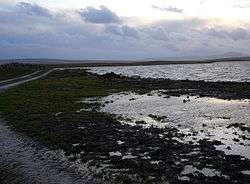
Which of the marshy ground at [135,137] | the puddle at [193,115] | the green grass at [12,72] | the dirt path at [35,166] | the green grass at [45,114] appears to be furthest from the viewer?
the green grass at [12,72]

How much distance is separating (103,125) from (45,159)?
1095 centimetres

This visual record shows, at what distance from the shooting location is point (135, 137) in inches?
1248

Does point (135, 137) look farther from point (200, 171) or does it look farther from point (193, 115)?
point (193, 115)

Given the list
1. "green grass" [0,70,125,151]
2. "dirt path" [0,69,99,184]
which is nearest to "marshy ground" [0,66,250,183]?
"green grass" [0,70,125,151]

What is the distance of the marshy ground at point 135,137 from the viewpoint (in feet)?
75.9

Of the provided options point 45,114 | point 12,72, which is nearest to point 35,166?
point 45,114

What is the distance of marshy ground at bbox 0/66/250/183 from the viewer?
23.1 meters

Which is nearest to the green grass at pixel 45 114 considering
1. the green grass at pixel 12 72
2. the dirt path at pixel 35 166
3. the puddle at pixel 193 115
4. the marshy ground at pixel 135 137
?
the marshy ground at pixel 135 137

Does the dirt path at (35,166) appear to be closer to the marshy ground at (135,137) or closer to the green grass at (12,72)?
the marshy ground at (135,137)

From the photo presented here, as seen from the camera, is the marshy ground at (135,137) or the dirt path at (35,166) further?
the marshy ground at (135,137)

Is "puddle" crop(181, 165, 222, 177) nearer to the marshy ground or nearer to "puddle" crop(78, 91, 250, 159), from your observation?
the marshy ground

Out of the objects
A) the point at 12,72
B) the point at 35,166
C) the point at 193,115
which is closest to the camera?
the point at 35,166

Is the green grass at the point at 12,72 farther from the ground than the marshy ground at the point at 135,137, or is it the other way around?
the marshy ground at the point at 135,137

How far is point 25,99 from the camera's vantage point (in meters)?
55.6
